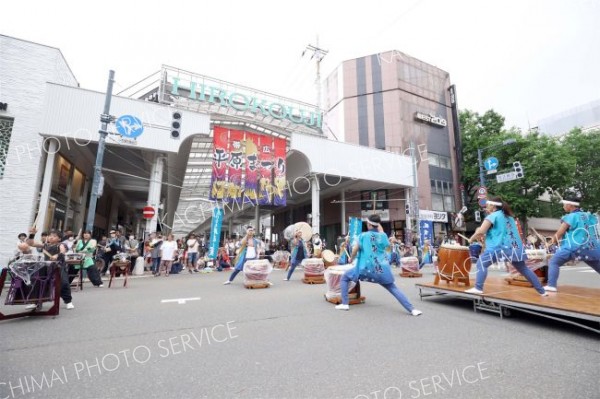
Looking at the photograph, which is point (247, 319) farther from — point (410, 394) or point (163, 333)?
point (410, 394)

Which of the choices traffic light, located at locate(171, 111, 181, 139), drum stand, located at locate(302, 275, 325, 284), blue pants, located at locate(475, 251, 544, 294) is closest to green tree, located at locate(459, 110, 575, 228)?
drum stand, located at locate(302, 275, 325, 284)

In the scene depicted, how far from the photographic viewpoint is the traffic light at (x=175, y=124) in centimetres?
1462

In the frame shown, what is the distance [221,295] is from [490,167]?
15464 millimetres

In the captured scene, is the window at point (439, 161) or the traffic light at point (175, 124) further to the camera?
the window at point (439, 161)

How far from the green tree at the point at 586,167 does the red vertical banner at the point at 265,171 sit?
79.0 ft

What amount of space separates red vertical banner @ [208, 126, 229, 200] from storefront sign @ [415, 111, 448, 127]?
18.2m

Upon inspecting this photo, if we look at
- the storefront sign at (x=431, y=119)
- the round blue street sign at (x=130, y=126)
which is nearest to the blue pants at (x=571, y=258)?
the round blue street sign at (x=130, y=126)

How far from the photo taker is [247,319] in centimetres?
436

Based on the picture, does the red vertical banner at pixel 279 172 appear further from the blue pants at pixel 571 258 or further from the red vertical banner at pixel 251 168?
the blue pants at pixel 571 258

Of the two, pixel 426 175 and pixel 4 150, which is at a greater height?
pixel 426 175

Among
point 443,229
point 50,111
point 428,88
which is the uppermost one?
point 428,88

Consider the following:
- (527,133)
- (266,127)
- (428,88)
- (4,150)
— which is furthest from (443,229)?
(4,150)

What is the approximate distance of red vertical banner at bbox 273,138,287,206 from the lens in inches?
671

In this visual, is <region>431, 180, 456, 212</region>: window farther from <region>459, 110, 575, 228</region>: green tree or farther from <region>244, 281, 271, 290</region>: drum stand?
<region>244, 281, 271, 290</region>: drum stand
